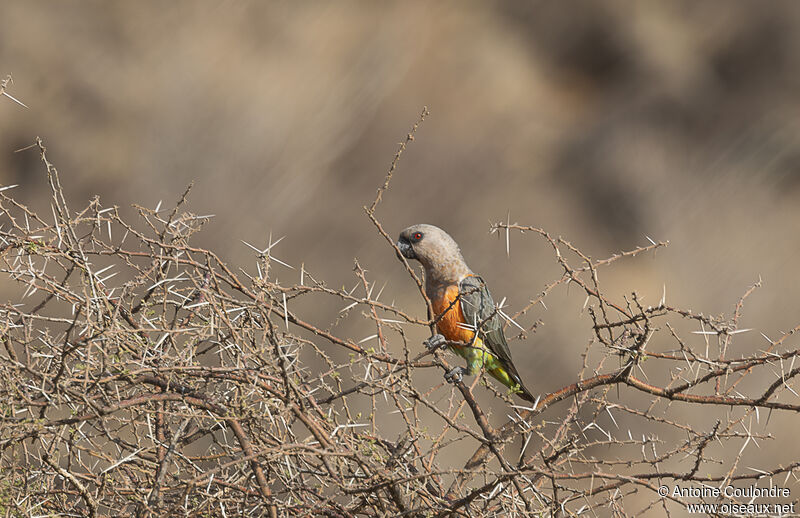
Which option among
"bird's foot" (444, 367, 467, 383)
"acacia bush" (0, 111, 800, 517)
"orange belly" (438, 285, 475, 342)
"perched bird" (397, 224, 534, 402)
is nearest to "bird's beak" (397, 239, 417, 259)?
"perched bird" (397, 224, 534, 402)

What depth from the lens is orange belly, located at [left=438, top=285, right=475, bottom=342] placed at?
214cm

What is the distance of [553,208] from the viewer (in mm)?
4238

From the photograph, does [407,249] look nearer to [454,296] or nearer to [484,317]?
[454,296]

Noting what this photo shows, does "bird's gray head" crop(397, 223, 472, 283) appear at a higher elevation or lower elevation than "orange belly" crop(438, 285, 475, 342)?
higher

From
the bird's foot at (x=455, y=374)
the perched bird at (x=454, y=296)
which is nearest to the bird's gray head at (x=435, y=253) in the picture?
the perched bird at (x=454, y=296)

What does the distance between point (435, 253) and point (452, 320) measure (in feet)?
0.67

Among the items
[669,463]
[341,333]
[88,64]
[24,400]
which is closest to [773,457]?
[669,463]

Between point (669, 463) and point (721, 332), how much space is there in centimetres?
295

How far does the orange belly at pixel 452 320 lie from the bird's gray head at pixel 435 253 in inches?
1.8

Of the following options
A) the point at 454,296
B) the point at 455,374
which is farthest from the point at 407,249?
the point at 455,374

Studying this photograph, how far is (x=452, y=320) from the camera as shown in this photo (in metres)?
2.16

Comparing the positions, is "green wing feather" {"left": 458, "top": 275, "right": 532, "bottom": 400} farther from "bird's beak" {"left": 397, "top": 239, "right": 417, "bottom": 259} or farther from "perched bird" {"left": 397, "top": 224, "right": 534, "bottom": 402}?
"bird's beak" {"left": 397, "top": 239, "right": 417, "bottom": 259}

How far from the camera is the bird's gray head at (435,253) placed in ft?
7.21

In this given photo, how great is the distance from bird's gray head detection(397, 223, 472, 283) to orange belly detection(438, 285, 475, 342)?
0.05 meters
